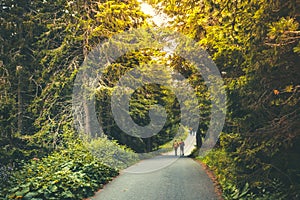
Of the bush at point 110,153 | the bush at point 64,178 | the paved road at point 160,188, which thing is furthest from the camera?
the bush at point 110,153

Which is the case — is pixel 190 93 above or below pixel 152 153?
above

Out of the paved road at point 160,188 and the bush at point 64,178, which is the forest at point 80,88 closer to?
the bush at point 64,178

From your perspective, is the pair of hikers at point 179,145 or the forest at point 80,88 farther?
the pair of hikers at point 179,145

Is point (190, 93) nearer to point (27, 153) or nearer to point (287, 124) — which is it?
point (27, 153)

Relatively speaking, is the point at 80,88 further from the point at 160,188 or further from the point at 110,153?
the point at 160,188

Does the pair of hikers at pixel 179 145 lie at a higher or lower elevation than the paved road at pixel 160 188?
higher

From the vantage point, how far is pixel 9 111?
1767 cm

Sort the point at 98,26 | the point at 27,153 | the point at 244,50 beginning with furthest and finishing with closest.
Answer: the point at 27,153 → the point at 98,26 → the point at 244,50

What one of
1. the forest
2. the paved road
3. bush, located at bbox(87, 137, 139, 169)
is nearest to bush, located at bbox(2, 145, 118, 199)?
the forest

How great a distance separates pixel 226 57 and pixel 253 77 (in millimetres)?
1907

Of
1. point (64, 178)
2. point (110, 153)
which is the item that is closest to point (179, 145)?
point (110, 153)

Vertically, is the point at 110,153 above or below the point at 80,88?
below

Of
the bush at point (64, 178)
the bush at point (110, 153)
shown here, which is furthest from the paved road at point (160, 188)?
the bush at point (110, 153)

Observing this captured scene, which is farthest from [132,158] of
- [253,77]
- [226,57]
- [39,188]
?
[253,77]
